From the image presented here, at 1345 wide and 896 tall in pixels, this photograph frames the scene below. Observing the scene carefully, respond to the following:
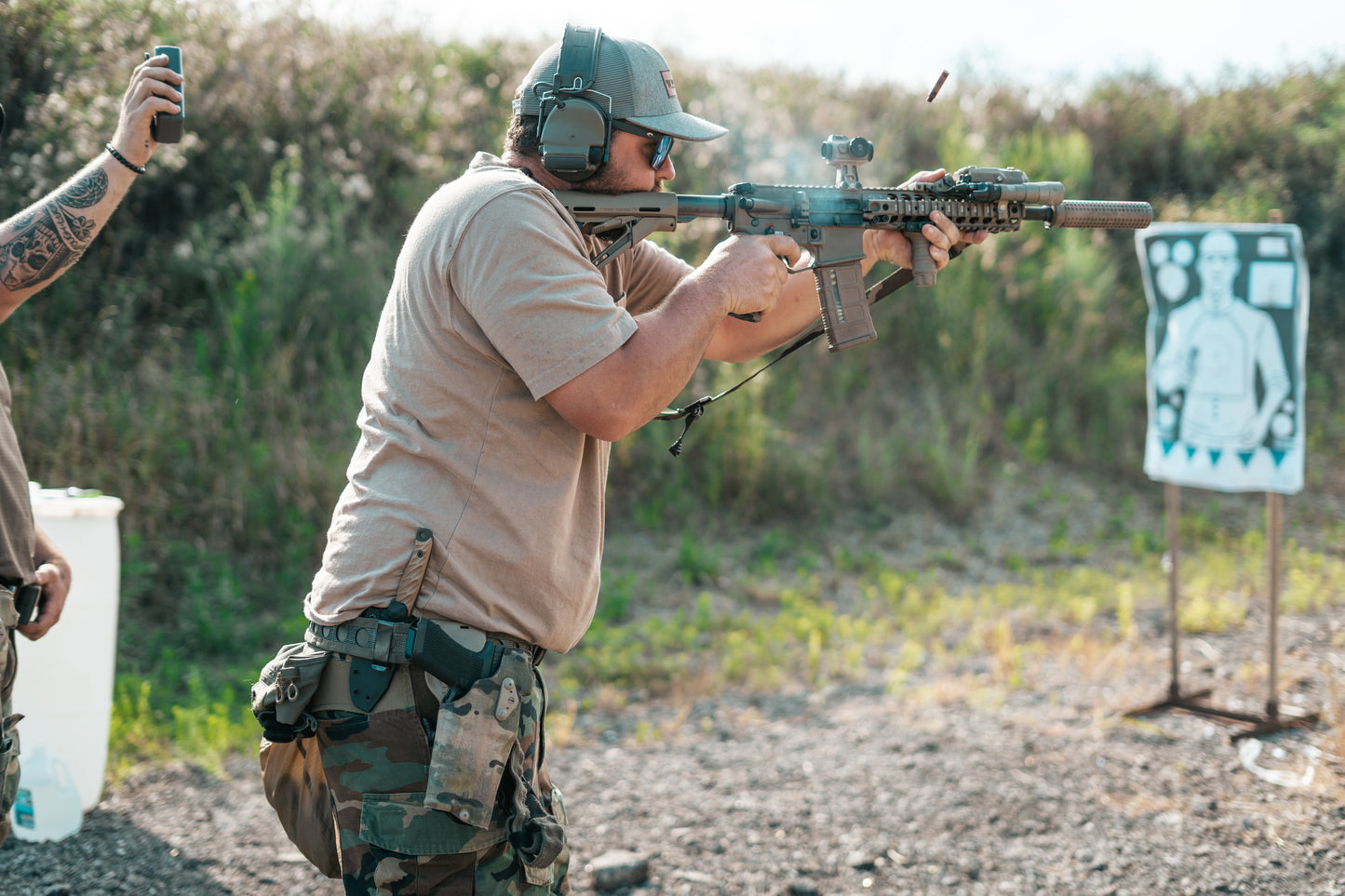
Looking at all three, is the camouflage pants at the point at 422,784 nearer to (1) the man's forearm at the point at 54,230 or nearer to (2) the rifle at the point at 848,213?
(2) the rifle at the point at 848,213

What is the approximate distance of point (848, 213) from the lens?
273 cm

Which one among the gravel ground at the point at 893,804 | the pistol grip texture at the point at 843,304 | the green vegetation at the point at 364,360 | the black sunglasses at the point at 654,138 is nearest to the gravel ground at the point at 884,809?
the gravel ground at the point at 893,804

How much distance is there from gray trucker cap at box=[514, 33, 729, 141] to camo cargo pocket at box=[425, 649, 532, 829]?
46.6 inches

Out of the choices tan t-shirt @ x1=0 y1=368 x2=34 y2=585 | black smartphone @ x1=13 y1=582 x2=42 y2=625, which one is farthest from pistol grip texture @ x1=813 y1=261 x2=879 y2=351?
black smartphone @ x1=13 y1=582 x2=42 y2=625

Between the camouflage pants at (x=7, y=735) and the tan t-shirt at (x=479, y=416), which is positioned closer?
the tan t-shirt at (x=479, y=416)

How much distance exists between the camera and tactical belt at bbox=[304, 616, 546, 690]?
1972mm

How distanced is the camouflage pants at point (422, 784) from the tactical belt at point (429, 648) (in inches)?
1.3

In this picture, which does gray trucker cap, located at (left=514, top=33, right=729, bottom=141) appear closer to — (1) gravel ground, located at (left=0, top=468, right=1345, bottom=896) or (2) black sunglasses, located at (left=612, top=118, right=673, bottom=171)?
(2) black sunglasses, located at (left=612, top=118, right=673, bottom=171)

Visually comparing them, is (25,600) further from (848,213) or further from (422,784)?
(848,213)

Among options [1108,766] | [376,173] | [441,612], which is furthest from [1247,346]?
[376,173]

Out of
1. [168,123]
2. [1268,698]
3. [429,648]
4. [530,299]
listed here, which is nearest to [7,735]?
[429,648]

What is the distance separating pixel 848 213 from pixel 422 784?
1753mm

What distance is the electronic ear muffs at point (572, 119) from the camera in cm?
214

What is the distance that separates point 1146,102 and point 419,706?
527 inches
